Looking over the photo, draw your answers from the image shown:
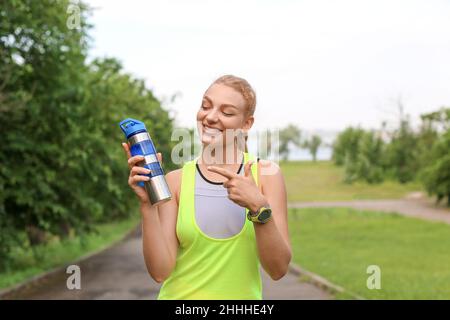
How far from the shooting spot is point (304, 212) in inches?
1746

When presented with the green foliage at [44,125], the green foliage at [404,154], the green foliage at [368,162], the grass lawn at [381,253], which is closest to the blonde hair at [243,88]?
the grass lawn at [381,253]

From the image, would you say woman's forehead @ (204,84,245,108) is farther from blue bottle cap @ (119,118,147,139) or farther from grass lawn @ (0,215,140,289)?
grass lawn @ (0,215,140,289)

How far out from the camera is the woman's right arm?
96.5 inches

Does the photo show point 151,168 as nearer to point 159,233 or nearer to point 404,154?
point 159,233

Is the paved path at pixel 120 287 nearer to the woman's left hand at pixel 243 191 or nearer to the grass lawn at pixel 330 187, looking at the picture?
the woman's left hand at pixel 243 191

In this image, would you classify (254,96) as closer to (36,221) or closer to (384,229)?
(36,221)

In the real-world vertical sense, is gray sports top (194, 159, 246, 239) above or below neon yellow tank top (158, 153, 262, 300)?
above

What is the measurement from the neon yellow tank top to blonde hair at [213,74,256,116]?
0.90 feet

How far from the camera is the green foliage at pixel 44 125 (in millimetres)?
13859

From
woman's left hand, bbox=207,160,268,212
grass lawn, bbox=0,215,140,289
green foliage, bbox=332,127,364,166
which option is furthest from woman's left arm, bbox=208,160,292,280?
green foliage, bbox=332,127,364,166

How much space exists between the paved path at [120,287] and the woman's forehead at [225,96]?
8.75m

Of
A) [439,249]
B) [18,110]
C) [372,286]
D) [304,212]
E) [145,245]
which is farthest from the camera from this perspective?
[304,212]
